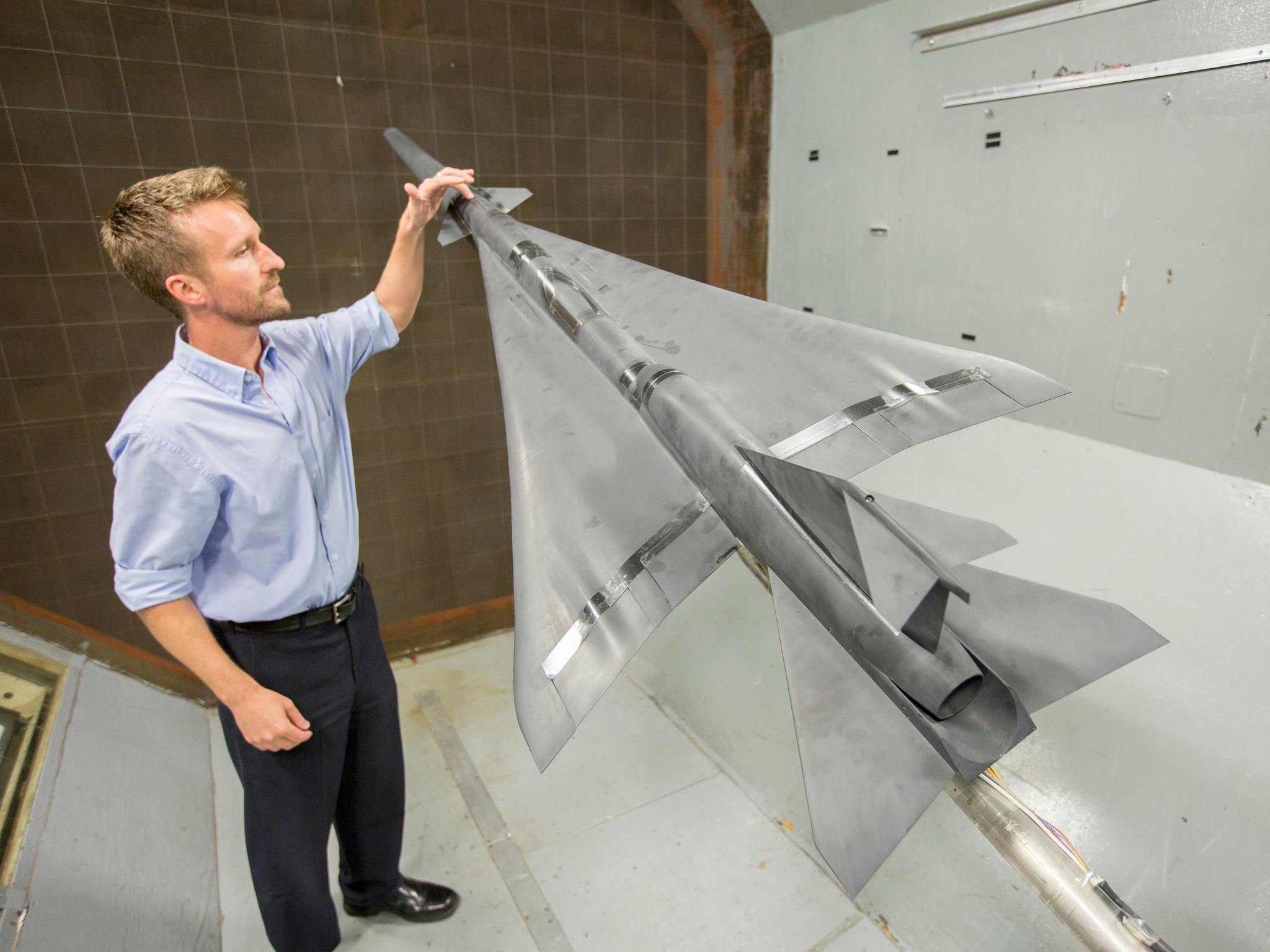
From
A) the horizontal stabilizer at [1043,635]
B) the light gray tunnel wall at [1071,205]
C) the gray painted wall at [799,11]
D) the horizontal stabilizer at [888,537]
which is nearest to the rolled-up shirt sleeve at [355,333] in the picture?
the horizontal stabilizer at [888,537]

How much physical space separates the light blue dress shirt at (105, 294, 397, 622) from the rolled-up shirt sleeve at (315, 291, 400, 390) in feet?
0.13

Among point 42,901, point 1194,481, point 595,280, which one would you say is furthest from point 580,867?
point 1194,481

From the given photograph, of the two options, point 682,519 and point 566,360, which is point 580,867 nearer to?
point 682,519

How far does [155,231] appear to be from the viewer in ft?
3.43

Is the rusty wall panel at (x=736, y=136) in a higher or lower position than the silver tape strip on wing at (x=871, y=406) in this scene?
higher

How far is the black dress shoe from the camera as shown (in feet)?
5.36

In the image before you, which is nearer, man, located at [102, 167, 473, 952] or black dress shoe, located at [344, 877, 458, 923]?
man, located at [102, 167, 473, 952]

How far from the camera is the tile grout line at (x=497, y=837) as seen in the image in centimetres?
160

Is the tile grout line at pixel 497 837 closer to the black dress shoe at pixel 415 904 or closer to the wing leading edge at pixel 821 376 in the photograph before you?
the black dress shoe at pixel 415 904

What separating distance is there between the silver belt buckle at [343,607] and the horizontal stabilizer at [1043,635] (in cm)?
101

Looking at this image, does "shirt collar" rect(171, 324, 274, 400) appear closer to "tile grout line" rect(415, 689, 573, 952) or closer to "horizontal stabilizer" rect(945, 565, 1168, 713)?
"horizontal stabilizer" rect(945, 565, 1168, 713)

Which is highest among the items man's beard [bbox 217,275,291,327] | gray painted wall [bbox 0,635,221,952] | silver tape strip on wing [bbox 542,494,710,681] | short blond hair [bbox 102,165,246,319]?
short blond hair [bbox 102,165,246,319]

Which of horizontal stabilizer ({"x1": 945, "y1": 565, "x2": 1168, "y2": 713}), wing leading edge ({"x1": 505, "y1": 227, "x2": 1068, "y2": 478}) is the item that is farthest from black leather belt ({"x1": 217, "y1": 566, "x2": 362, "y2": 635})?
horizontal stabilizer ({"x1": 945, "y1": 565, "x2": 1168, "y2": 713})

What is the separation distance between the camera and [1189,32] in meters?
1.34
